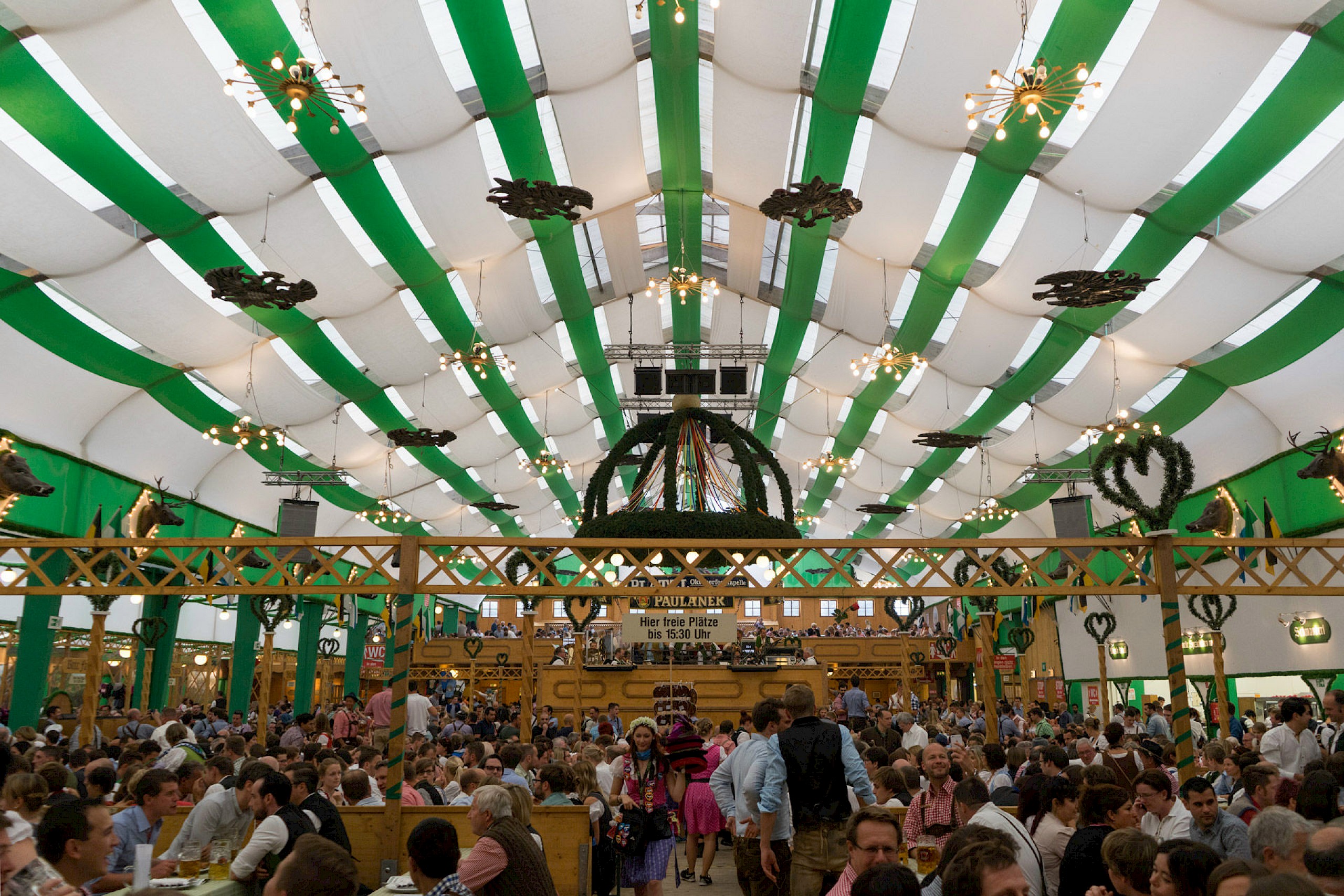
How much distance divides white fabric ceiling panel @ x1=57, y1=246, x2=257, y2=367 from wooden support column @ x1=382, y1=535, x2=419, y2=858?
8.27 m

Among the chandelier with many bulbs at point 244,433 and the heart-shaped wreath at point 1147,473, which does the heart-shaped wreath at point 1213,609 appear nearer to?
the heart-shaped wreath at point 1147,473

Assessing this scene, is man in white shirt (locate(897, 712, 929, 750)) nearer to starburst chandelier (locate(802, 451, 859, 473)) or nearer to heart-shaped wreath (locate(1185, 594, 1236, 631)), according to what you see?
heart-shaped wreath (locate(1185, 594, 1236, 631))

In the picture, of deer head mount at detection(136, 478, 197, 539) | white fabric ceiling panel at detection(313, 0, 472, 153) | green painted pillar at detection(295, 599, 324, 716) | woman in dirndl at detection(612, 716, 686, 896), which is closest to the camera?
woman in dirndl at detection(612, 716, 686, 896)

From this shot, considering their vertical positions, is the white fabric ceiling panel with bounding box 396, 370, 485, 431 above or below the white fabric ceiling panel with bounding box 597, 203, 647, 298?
below

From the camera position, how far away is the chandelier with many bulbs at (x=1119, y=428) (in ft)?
61.1

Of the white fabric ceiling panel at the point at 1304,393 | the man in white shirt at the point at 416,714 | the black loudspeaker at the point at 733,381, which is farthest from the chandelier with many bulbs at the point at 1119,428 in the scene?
the man in white shirt at the point at 416,714

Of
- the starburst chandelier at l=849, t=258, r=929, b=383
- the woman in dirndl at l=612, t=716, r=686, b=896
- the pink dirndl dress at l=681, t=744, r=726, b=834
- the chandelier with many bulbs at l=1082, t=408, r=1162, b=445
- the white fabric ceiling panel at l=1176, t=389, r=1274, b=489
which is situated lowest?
the pink dirndl dress at l=681, t=744, r=726, b=834

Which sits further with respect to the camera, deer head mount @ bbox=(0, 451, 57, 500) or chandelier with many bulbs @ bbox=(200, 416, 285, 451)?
chandelier with many bulbs @ bbox=(200, 416, 285, 451)

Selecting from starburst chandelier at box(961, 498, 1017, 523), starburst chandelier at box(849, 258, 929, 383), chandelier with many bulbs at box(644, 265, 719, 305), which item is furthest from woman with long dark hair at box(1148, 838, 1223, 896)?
starburst chandelier at box(961, 498, 1017, 523)

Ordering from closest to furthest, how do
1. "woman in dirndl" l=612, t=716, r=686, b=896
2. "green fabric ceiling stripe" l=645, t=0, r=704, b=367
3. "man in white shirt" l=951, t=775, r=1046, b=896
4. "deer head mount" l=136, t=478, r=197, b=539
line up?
"man in white shirt" l=951, t=775, r=1046, b=896 → "woman in dirndl" l=612, t=716, r=686, b=896 → "green fabric ceiling stripe" l=645, t=0, r=704, b=367 → "deer head mount" l=136, t=478, r=197, b=539

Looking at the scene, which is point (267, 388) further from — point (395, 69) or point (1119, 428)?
point (1119, 428)

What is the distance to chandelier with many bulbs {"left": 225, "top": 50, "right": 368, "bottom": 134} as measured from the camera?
33.9 feet

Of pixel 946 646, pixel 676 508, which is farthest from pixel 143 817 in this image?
pixel 946 646

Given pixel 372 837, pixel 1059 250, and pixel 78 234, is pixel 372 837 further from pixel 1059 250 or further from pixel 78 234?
pixel 1059 250
